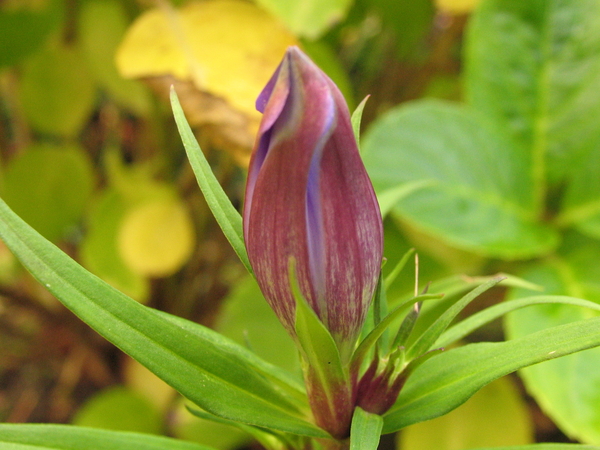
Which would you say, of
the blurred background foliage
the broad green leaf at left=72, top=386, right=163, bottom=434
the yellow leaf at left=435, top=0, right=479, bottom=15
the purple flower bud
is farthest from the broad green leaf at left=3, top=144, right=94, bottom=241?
the purple flower bud

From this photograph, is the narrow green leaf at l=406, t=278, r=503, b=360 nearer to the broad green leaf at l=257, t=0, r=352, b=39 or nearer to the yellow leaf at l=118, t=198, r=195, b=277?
the broad green leaf at l=257, t=0, r=352, b=39

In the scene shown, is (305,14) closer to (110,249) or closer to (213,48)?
(213,48)

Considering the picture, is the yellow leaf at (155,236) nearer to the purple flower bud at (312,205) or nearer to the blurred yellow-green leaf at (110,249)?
the blurred yellow-green leaf at (110,249)

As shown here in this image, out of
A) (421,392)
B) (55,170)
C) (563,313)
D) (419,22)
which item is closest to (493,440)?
(563,313)

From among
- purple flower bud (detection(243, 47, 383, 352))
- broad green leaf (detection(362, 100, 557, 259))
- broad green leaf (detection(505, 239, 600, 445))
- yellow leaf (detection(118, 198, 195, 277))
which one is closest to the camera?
purple flower bud (detection(243, 47, 383, 352))

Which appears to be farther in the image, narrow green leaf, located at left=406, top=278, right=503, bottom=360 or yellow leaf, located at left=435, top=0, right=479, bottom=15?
yellow leaf, located at left=435, top=0, right=479, bottom=15

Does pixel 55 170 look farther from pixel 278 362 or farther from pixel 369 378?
pixel 369 378

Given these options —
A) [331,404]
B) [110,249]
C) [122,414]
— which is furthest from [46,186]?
[331,404]
